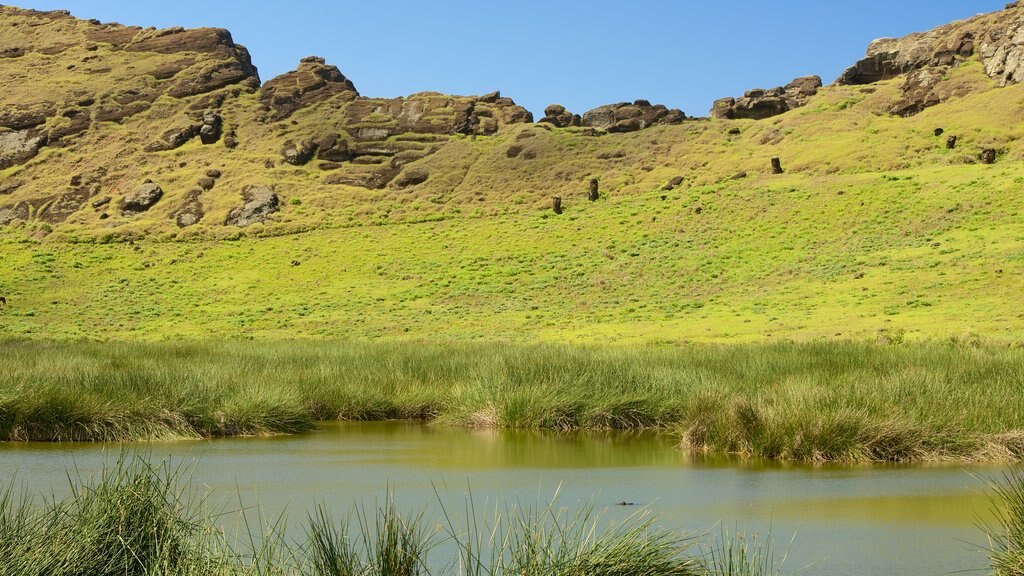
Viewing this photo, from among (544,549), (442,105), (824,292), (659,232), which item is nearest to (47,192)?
(442,105)

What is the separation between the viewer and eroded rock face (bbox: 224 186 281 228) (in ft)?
243

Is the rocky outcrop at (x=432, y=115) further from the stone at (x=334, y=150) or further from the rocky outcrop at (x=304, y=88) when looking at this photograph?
the rocky outcrop at (x=304, y=88)

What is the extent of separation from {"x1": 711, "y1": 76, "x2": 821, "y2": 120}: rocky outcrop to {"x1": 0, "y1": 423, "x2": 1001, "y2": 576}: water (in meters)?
79.4

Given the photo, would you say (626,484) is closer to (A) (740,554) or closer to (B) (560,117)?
(A) (740,554)

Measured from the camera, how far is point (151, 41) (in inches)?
4498

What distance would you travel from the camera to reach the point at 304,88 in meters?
100

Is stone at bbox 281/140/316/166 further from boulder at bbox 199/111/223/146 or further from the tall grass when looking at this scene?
the tall grass

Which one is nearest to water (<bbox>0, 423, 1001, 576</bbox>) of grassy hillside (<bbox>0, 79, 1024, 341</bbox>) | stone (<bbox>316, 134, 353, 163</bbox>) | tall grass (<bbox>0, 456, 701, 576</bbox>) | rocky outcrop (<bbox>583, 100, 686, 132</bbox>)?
tall grass (<bbox>0, 456, 701, 576</bbox>)

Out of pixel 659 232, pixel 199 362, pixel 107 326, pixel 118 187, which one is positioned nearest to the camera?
pixel 199 362

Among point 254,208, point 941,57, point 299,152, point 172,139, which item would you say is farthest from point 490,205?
point 941,57

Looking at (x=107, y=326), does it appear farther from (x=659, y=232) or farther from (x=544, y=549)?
(x=544, y=549)

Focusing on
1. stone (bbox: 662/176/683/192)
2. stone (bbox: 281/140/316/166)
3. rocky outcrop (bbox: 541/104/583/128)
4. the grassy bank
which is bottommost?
the grassy bank

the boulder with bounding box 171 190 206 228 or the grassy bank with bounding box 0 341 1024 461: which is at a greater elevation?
the boulder with bounding box 171 190 206 228

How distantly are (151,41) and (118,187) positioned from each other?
3639 cm
